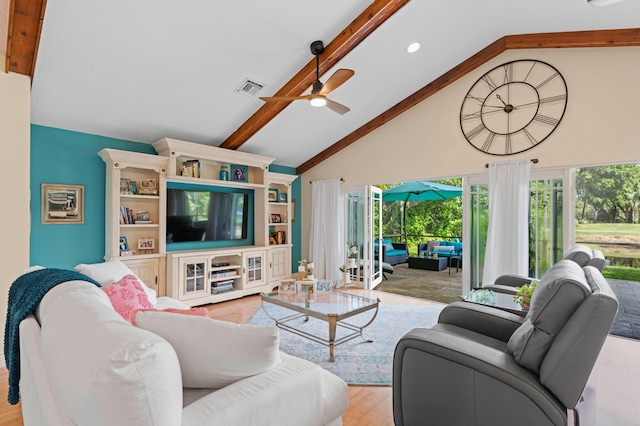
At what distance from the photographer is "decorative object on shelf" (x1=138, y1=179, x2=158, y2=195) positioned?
418 cm

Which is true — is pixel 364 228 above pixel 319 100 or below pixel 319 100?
below

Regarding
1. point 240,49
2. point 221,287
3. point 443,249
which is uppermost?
point 240,49

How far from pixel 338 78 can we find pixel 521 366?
7.91 ft

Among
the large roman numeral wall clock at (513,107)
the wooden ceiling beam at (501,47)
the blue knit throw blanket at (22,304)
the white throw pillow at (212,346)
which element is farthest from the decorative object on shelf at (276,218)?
the white throw pillow at (212,346)

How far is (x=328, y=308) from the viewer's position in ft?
9.55

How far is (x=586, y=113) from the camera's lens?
3541 millimetres

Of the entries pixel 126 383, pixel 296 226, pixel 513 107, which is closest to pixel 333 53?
pixel 513 107

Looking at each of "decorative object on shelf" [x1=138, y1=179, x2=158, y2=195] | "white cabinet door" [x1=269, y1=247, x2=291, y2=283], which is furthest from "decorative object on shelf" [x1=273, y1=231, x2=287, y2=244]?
"decorative object on shelf" [x1=138, y1=179, x2=158, y2=195]

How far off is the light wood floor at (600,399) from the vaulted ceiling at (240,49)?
2655mm

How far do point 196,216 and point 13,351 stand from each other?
10.3 ft

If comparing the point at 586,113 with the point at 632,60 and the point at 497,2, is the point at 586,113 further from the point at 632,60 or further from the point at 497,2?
the point at 497,2

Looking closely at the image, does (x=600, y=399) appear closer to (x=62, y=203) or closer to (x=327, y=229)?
(x=327, y=229)

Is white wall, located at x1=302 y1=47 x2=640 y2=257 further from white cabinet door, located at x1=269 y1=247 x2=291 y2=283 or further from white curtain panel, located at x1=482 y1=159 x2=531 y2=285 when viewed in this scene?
white cabinet door, located at x1=269 y1=247 x2=291 y2=283

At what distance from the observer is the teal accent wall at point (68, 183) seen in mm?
3516
